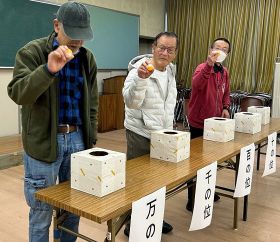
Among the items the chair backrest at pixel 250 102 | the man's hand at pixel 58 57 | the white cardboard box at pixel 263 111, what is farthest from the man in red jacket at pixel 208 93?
the chair backrest at pixel 250 102

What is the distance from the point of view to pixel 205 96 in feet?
8.82

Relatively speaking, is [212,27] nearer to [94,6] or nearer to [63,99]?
[94,6]

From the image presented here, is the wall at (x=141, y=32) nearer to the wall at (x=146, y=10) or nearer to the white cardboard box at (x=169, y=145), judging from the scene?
the wall at (x=146, y=10)

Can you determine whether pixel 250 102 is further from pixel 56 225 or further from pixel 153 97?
pixel 56 225

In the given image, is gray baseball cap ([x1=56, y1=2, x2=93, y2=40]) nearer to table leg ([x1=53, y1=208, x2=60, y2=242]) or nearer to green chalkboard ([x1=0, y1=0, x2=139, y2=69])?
table leg ([x1=53, y1=208, x2=60, y2=242])

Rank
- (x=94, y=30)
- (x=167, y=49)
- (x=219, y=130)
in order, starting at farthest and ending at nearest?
(x=94, y=30) < (x=219, y=130) < (x=167, y=49)

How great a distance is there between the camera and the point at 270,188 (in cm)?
342

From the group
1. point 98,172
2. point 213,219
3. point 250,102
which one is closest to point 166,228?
point 213,219

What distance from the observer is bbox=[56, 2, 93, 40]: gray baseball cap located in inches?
54.3

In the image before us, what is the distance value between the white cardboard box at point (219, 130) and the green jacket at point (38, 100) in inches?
42.3

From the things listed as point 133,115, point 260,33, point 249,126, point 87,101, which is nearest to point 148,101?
point 133,115

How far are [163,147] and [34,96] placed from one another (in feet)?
2.61

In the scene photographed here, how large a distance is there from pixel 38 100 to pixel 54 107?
0.07 meters

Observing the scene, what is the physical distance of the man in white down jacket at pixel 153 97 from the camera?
1942mm
